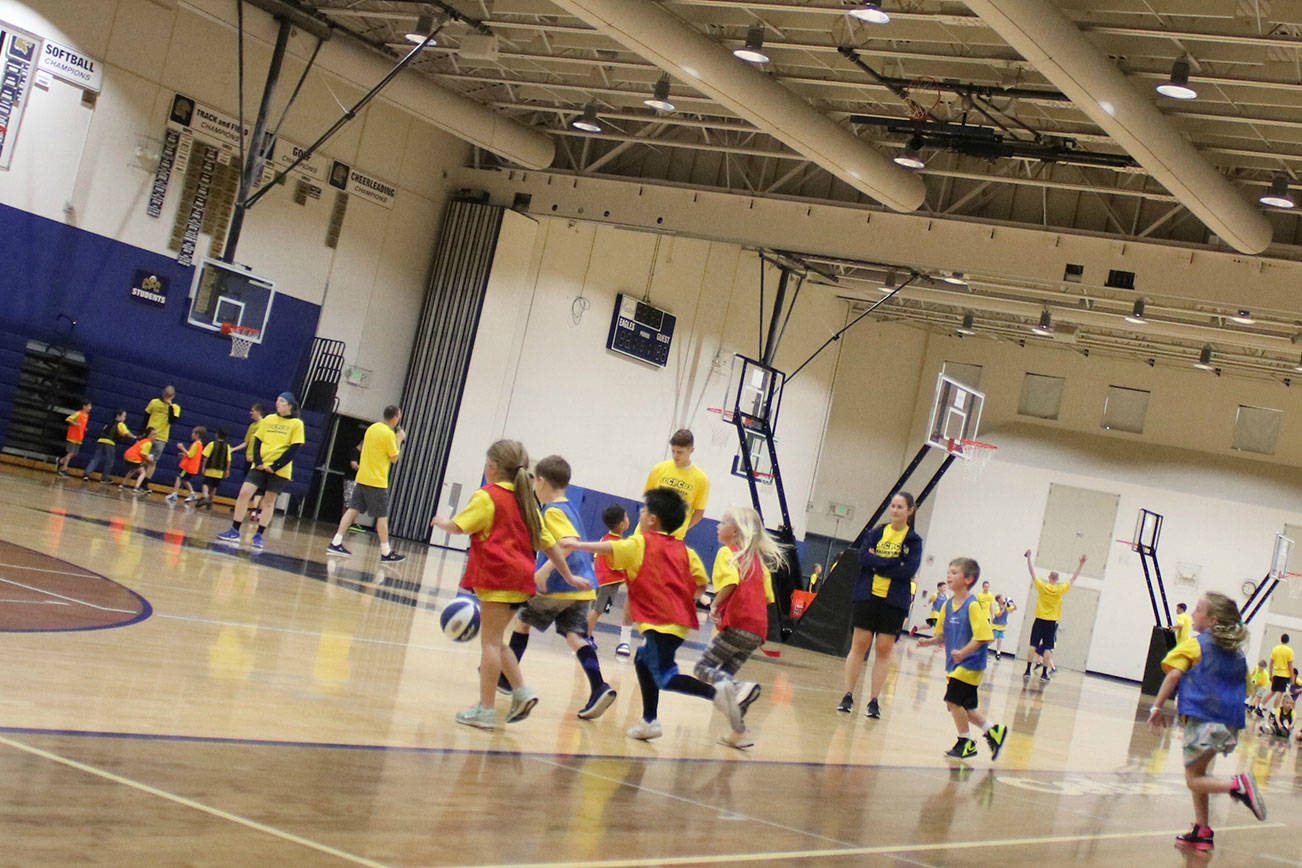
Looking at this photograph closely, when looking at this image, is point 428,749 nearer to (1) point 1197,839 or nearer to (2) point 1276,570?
(1) point 1197,839

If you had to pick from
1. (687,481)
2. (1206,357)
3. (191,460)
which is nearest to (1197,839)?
(687,481)

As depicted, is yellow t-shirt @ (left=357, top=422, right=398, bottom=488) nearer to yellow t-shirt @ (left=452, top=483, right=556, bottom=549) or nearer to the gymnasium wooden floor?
the gymnasium wooden floor

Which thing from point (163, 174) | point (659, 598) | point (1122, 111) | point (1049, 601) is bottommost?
point (659, 598)

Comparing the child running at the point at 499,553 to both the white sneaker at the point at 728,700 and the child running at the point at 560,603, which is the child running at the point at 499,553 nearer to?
the child running at the point at 560,603

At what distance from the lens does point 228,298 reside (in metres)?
20.0

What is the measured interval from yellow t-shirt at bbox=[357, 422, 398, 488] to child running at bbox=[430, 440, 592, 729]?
8.17m

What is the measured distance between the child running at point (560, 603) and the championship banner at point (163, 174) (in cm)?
1420

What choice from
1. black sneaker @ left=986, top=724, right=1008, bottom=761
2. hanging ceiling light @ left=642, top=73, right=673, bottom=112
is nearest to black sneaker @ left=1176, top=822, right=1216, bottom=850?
black sneaker @ left=986, top=724, right=1008, bottom=761

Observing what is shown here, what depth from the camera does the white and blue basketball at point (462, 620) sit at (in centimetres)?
618

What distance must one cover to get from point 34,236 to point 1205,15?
14.7 meters

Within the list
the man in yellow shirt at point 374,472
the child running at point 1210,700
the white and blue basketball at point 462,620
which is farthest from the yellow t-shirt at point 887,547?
the man in yellow shirt at point 374,472

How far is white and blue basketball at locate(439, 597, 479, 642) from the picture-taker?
20.3ft

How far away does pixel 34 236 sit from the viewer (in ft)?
58.6

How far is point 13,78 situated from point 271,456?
7759 millimetres
